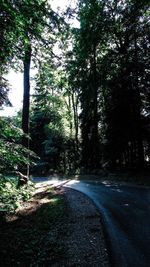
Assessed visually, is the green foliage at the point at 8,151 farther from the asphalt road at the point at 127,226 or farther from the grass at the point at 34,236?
the asphalt road at the point at 127,226

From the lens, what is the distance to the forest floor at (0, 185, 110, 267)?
6.16m

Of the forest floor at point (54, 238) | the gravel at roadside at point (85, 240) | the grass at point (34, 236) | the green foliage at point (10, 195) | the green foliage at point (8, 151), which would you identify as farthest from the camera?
the green foliage at point (10, 195)

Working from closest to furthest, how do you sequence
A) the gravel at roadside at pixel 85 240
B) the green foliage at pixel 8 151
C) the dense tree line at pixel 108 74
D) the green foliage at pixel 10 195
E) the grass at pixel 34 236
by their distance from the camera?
the gravel at roadside at pixel 85 240, the grass at pixel 34 236, the green foliage at pixel 8 151, the green foliage at pixel 10 195, the dense tree line at pixel 108 74

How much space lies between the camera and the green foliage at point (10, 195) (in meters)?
7.84

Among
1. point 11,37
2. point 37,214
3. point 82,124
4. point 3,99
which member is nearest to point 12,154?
point 3,99

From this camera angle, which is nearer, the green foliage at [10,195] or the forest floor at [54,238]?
the forest floor at [54,238]

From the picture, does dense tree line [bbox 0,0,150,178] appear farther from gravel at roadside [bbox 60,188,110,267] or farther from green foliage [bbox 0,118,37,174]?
gravel at roadside [bbox 60,188,110,267]

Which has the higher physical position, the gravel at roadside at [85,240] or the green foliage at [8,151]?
the green foliage at [8,151]

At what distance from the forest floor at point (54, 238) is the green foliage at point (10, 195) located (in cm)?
48

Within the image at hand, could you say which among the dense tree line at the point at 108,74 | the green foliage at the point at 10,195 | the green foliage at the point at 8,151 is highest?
the dense tree line at the point at 108,74

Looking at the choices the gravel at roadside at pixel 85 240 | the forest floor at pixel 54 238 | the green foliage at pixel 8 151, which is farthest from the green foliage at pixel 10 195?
the gravel at roadside at pixel 85 240

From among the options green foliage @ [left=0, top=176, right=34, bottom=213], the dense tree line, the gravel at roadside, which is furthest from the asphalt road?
the dense tree line

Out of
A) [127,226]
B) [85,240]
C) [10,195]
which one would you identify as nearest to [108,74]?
[10,195]

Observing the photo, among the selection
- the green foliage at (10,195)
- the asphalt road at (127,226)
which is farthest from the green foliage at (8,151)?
the asphalt road at (127,226)
